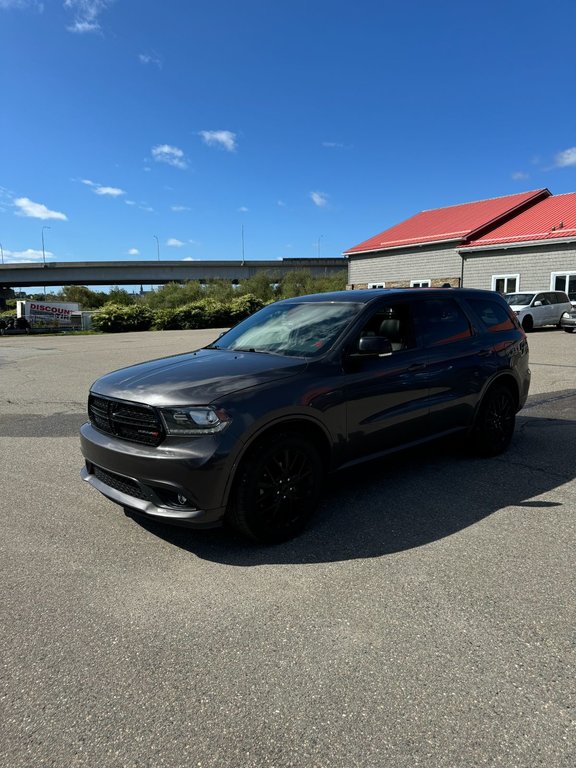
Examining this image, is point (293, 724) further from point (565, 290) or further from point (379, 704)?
point (565, 290)

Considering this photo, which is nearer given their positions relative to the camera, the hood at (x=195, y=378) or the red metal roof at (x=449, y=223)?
the hood at (x=195, y=378)

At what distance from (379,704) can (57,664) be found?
1504mm

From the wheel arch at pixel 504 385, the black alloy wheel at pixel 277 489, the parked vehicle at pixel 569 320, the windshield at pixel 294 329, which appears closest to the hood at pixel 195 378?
the windshield at pixel 294 329

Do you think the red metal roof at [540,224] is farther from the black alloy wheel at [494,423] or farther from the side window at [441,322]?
the side window at [441,322]

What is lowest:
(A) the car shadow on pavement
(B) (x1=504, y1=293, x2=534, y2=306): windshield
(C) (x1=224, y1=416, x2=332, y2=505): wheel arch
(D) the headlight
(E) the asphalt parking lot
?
(E) the asphalt parking lot

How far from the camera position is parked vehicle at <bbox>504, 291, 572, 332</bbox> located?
71.2ft

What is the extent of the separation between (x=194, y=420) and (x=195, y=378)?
15.6 inches

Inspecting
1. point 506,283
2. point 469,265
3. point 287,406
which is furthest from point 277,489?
point 469,265

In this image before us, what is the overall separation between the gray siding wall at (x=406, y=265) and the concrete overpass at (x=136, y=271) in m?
30.8

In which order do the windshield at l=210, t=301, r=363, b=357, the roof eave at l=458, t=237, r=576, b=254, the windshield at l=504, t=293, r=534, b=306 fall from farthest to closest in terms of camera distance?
the roof eave at l=458, t=237, r=576, b=254 < the windshield at l=504, t=293, r=534, b=306 < the windshield at l=210, t=301, r=363, b=357

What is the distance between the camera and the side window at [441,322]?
4.81 metres

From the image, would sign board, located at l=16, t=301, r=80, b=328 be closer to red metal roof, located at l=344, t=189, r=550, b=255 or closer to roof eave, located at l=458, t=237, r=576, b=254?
red metal roof, located at l=344, t=189, r=550, b=255

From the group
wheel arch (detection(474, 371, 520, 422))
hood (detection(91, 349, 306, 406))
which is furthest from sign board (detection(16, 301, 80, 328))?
wheel arch (detection(474, 371, 520, 422))

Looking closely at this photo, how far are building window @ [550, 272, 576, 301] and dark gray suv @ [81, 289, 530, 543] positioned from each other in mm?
22684
